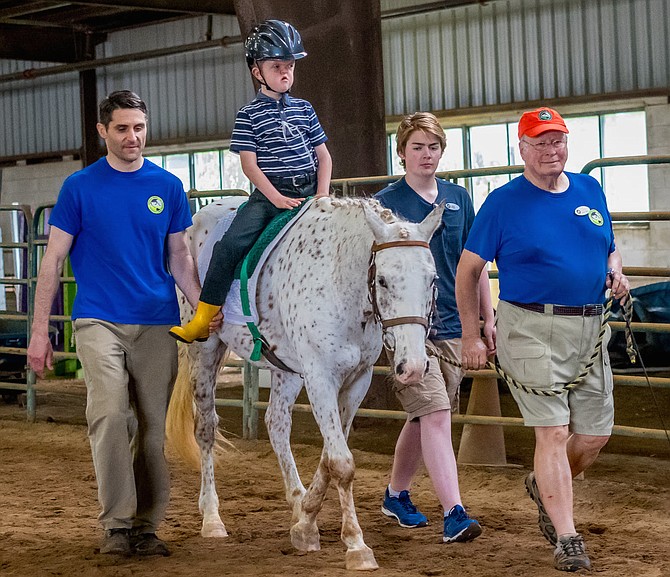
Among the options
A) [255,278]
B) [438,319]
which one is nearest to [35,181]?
[255,278]

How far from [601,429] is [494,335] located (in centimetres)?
77

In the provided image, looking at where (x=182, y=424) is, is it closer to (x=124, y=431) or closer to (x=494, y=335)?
(x=124, y=431)

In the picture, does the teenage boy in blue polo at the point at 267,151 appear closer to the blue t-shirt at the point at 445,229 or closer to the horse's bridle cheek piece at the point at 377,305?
the blue t-shirt at the point at 445,229

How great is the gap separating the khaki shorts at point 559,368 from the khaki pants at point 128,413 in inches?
60.8

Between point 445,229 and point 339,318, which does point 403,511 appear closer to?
point 339,318

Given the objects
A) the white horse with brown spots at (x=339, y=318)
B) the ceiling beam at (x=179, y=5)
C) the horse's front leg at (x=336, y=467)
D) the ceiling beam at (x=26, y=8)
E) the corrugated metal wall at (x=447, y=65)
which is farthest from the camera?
the ceiling beam at (x=26, y=8)

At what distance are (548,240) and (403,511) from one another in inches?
67.1

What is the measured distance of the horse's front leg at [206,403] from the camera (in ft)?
17.0

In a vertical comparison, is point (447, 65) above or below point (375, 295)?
above

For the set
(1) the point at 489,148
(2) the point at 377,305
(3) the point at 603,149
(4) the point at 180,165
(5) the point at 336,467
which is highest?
(4) the point at 180,165

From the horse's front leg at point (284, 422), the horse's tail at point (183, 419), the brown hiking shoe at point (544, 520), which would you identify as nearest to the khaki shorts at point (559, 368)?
the brown hiking shoe at point (544, 520)

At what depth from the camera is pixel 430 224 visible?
4.05 metres

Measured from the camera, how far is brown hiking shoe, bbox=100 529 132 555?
4.31 m

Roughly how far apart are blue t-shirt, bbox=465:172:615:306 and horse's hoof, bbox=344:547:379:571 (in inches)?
47.9
